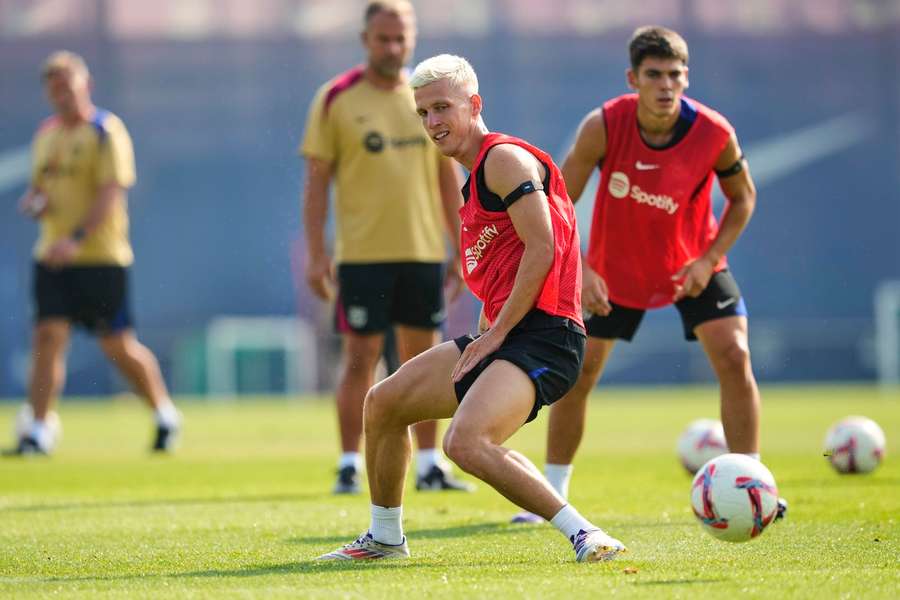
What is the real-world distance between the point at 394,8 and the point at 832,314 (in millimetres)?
18345

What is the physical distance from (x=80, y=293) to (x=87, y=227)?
0.57 m

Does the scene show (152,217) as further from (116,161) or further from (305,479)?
(305,479)

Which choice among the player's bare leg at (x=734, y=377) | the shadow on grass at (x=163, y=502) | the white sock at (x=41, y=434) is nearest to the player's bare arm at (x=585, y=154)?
the player's bare leg at (x=734, y=377)

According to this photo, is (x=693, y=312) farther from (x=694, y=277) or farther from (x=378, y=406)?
(x=378, y=406)

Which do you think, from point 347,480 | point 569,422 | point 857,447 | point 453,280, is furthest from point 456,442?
point 857,447

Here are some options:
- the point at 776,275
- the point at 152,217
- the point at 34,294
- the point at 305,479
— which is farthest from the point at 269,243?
the point at 305,479

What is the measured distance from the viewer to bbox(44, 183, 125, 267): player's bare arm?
12.4 metres

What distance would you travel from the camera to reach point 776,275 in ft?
86.1

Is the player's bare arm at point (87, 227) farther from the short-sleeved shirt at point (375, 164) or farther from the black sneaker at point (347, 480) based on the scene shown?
the black sneaker at point (347, 480)

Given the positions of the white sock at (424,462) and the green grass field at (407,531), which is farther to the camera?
the white sock at (424,462)

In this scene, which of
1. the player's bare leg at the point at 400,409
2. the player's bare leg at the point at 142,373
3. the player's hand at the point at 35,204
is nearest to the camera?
the player's bare leg at the point at 400,409

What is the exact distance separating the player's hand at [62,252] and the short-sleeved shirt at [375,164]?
3617 millimetres

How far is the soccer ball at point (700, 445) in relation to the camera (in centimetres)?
960

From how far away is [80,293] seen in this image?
12.6 meters
